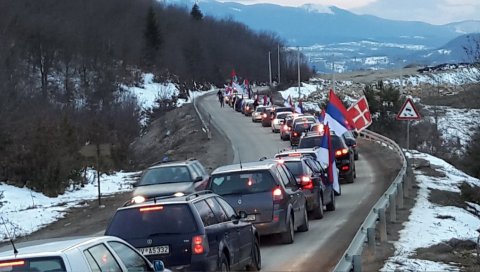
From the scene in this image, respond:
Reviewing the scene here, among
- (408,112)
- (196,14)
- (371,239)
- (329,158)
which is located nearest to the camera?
(371,239)

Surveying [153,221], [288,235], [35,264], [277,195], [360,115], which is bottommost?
[288,235]

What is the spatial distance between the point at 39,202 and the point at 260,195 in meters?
14.7

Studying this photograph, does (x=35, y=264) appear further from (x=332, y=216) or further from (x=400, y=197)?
(x=400, y=197)

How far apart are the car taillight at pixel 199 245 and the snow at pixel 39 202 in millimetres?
12161

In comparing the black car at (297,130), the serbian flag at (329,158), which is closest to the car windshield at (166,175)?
the serbian flag at (329,158)

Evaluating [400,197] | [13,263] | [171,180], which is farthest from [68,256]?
[400,197]

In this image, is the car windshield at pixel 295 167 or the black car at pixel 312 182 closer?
the black car at pixel 312 182

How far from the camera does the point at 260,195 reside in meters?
17.3

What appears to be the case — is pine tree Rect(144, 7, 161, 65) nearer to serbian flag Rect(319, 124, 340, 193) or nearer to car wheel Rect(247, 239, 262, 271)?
serbian flag Rect(319, 124, 340, 193)

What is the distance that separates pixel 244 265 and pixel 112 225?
2.76 metres

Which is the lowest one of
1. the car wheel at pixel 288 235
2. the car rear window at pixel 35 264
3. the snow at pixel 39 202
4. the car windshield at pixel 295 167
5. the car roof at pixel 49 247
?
the snow at pixel 39 202

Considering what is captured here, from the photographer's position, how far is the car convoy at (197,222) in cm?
787

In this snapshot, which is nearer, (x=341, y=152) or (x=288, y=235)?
(x=288, y=235)

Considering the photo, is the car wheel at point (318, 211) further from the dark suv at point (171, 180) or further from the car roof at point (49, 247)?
the car roof at point (49, 247)
